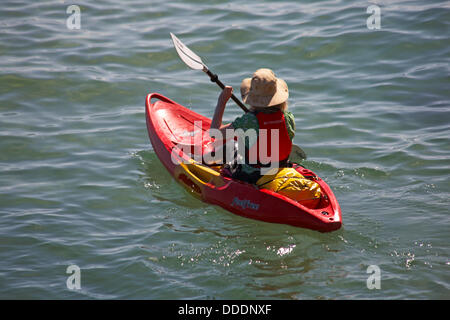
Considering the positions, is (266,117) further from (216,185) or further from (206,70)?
(206,70)

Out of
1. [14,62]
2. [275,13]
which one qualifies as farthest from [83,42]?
[275,13]

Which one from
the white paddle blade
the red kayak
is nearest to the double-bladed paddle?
the white paddle blade

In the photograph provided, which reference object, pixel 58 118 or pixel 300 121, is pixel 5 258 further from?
pixel 300 121

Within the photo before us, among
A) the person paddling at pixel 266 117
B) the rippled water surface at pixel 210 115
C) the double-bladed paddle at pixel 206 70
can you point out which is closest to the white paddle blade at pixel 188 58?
the double-bladed paddle at pixel 206 70

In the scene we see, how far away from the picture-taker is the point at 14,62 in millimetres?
9516

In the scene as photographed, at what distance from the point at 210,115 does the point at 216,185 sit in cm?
248

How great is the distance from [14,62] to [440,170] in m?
6.67

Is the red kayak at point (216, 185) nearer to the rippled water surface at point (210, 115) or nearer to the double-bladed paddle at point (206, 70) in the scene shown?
the rippled water surface at point (210, 115)

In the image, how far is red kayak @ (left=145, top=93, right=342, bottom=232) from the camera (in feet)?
16.7

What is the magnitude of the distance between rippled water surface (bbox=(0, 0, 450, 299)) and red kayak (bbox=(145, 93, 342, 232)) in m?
0.13

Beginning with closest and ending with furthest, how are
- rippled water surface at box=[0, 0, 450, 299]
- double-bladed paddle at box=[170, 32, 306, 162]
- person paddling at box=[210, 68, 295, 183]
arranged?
rippled water surface at box=[0, 0, 450, 299] → person paddling at box=[210, 68, 295, 183] → double-bladed paddle at box=[170, 32, 306, 162]

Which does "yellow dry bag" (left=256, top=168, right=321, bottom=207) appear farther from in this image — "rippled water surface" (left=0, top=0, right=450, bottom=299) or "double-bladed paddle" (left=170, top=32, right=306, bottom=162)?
"double-bladed paddle" (left=170, top=32, right=306, bottom=162)

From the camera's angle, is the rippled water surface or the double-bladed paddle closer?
the rippled water surface

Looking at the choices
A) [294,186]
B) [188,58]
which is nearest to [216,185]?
[294,186]
